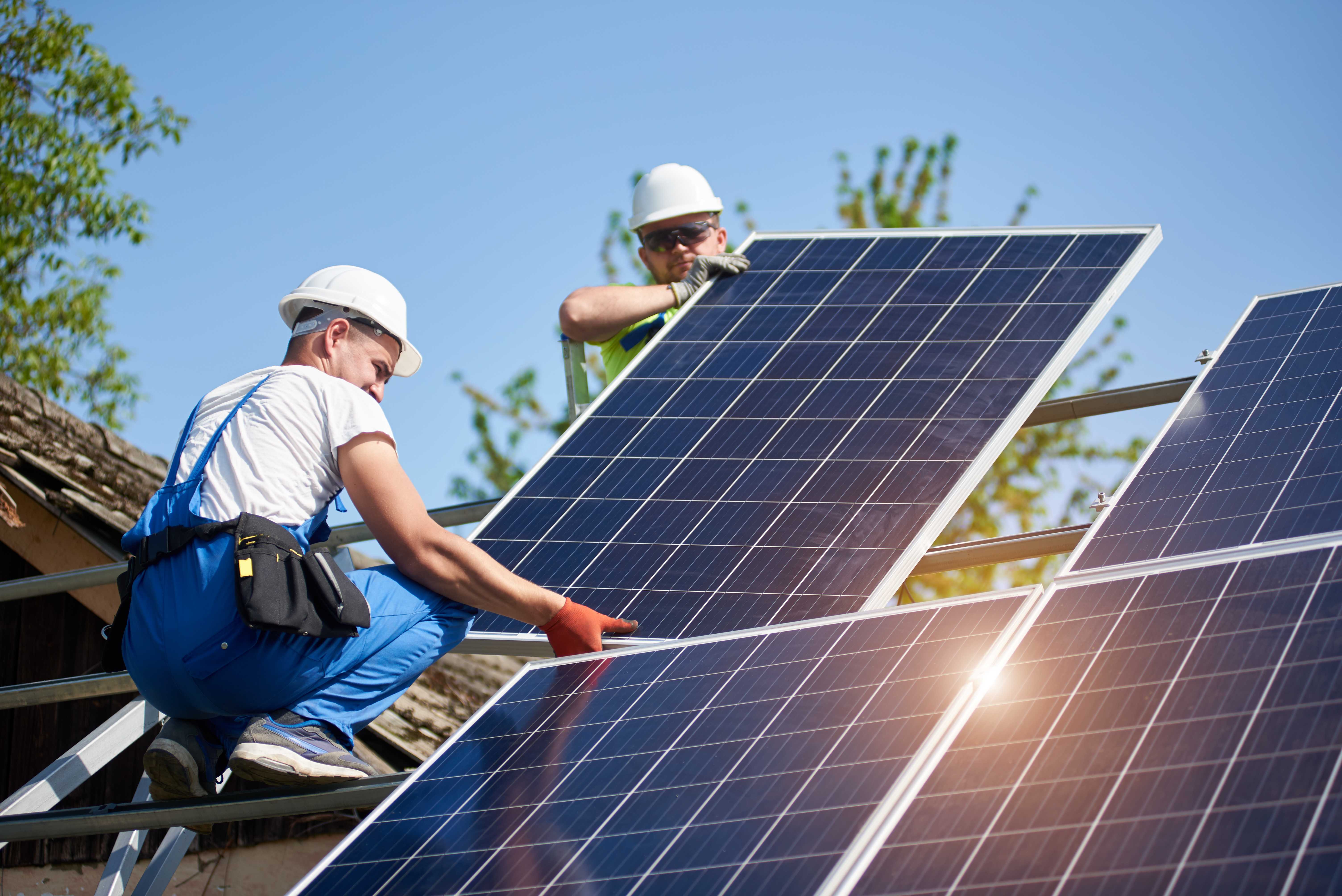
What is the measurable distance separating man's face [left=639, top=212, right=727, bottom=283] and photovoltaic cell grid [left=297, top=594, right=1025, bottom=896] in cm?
403

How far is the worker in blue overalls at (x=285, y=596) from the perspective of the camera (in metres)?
4.34

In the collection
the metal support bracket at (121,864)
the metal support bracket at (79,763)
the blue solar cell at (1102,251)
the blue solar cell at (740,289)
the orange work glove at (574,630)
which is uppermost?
the metal support bracket at (79,763)

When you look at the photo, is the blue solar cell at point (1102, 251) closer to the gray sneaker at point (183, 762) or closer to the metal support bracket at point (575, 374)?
the metal support bracket at point (575, 374)

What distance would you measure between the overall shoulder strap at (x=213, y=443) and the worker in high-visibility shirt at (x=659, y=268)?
3.17 metres

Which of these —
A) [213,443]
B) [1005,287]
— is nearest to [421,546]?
[213,443]

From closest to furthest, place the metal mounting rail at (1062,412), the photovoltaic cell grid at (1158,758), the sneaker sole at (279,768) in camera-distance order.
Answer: the photovoltaic cell grid at (1158,758) → the sneaker sole at (279,768) → the metal mounting rail at (1062,412)

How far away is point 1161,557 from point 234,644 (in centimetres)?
312

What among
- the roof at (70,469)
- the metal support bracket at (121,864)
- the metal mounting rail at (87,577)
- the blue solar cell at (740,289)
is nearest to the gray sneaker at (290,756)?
the metal mounting rail at (87,577)

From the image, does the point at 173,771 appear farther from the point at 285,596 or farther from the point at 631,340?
the point at 631,340

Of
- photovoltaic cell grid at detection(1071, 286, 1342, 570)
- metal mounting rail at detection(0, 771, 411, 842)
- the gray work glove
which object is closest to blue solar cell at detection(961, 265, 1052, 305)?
photovoltaic cell grid at detection(1071, 286, 1342, 570)

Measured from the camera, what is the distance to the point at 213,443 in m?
4.55

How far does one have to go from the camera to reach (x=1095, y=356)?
2888cm

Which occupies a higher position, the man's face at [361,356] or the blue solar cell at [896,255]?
the man's face at [361,356]

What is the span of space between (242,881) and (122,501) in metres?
3.20
